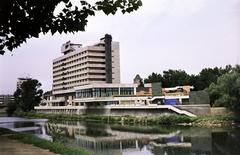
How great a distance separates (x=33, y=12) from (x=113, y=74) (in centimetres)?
10273

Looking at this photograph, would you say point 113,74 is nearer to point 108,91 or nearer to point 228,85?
point 108,91

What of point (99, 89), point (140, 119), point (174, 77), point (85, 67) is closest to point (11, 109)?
Answer: point (85, 67)

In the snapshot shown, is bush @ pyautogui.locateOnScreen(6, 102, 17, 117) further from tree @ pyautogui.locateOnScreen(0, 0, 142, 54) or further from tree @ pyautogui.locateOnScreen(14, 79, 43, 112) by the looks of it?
tree @ pyautogui.locateOnScreen(0, 0, 142, 54)

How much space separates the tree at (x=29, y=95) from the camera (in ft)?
371

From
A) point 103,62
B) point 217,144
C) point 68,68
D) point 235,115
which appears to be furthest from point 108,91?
point 217,144

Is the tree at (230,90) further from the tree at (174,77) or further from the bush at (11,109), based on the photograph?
the bush at (11,109)

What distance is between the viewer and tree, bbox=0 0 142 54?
17.4 ft

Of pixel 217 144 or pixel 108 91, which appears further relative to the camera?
pixel 108 91

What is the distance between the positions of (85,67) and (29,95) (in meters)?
20.6

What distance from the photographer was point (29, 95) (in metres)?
114

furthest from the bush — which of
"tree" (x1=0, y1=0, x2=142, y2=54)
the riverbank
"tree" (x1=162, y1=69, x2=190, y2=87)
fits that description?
"tree" (x1=0, y1=0, x2=142, y2=54)

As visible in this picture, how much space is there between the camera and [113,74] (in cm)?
10812

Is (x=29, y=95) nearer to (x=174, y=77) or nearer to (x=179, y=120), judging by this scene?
(x=174, y=77)

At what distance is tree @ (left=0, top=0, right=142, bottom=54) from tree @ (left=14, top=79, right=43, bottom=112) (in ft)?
358
